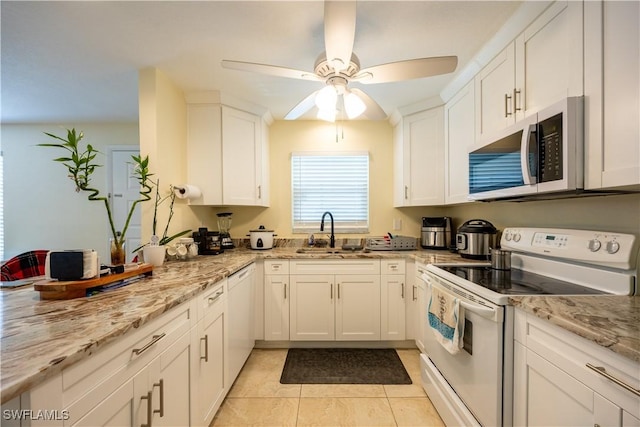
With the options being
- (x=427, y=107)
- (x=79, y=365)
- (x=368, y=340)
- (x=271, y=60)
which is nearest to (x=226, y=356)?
(x=79, y=365)

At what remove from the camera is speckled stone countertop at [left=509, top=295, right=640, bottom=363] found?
685 mm

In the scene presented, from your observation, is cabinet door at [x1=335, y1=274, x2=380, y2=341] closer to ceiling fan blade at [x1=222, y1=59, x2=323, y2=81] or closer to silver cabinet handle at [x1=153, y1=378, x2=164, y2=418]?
silver cabinet handle at [x1=153, y1=378, x2=164, y2=418]

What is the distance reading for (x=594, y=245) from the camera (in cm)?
118

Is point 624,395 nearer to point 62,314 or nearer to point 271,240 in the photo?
point 62,314

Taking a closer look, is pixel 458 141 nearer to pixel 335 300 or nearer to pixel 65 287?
pixel 335 300

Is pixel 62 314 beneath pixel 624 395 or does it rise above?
above

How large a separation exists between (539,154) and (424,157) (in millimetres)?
1371

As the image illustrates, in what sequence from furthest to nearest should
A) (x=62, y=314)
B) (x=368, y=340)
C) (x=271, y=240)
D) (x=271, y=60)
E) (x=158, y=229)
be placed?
(x=271, y=240) → (x=368, y=340) → (x=158, y=229) → (x=271, y=60) → (x=62, y=314)

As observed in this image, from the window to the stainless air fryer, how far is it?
701mm

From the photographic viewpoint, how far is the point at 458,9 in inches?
55.1

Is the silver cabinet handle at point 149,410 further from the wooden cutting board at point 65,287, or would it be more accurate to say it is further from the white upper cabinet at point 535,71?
the white upper cabinet at point 535,71

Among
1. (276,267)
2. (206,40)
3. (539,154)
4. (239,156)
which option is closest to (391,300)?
(276,267)

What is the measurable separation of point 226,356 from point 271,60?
6.79ft

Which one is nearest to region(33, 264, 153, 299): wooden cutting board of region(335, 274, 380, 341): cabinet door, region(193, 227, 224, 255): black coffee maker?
region(193, 227, 224, 255): black coffee maker
